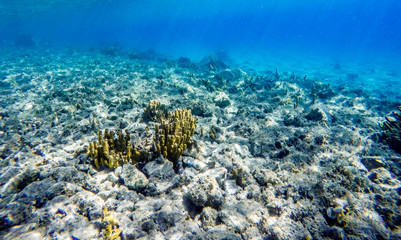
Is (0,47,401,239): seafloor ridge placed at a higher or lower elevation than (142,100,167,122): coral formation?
lower

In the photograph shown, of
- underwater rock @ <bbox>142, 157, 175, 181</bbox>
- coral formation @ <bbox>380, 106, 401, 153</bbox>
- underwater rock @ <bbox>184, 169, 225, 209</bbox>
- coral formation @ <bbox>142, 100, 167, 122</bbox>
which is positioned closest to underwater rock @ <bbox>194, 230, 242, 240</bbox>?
underwater rock @ <bbox>184, 169, 225, 209</bbox>

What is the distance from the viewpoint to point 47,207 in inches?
117

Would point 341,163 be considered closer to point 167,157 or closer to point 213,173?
point 213,173

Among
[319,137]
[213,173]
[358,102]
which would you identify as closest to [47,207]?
[213,173]

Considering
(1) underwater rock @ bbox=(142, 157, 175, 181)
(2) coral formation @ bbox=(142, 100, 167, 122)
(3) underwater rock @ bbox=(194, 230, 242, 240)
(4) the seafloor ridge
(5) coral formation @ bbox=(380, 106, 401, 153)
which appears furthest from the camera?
(2) coral formation @ bbox=(142, 100, 167, 122)

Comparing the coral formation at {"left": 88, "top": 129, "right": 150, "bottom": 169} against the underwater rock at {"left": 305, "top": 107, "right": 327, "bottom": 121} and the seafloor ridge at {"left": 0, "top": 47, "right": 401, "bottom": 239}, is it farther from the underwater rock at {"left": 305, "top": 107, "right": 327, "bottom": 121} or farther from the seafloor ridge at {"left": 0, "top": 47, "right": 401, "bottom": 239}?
the underwater rock at {"left": 305, "top": 107, "right": 327, "bottom": 121}

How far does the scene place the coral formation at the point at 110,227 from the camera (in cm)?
253

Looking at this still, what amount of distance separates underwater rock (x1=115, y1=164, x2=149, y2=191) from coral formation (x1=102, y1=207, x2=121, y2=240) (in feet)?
2.47

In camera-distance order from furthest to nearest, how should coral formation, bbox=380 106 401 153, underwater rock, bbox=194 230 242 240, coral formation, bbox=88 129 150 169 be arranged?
coral formation, bbox=380 106 401 153
coral formation, bbox=88 129 150 169
underwater rock, bbox=194 230 242 240

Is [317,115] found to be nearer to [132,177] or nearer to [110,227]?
[132,177]

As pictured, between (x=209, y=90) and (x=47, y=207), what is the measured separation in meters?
9.82

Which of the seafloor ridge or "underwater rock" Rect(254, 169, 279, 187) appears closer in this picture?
the seafloor ridge

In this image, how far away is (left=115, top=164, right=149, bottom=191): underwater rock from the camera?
138 inches

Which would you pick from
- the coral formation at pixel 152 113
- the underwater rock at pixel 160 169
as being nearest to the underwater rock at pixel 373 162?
the underwater rock at pixel 160 169
